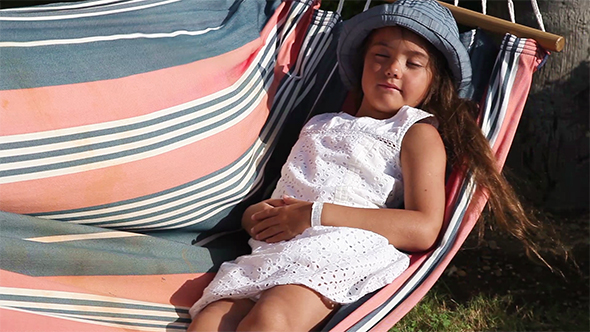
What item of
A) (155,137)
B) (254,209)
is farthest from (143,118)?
(254,209)

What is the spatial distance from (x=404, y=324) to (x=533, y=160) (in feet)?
3.23

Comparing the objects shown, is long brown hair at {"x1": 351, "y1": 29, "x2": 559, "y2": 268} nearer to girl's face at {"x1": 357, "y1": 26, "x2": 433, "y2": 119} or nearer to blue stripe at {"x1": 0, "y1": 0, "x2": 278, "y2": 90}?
girl's face at {"x1": 357, "y1": 26, "x2": 433, "y2": 119}

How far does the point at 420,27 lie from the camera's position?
234 centimetres

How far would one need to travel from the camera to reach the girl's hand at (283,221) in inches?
85.5

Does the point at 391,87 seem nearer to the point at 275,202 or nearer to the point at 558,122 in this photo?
the point at 275,202

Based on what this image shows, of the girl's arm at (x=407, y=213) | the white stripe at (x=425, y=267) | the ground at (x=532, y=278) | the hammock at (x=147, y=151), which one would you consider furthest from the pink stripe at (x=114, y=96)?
the ground at (x=532, y=278)

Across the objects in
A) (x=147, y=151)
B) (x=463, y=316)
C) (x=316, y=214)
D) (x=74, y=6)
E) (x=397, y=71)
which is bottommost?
(x=463, y=316)

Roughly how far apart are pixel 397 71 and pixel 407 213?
46 centimetres

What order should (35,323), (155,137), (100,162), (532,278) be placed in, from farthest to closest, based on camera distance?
1. (532,278)
2. (155,137)
3. (100,162)
4. (35,323)

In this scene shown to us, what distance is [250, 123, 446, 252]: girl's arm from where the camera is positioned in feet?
7.09

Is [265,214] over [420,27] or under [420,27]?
under

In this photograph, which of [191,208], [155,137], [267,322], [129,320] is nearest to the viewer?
[267,322]

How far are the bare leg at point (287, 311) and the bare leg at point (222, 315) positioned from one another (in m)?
0.05

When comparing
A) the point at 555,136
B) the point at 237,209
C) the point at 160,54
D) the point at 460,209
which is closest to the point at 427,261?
the point at 460,209
